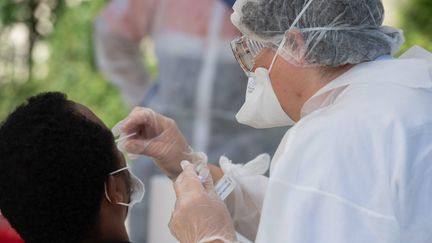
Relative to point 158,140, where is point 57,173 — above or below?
above

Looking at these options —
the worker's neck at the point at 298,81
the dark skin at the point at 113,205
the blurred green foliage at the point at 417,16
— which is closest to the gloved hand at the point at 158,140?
the dark skin at the point at 113,205

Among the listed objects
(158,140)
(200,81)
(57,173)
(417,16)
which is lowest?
(417,16)

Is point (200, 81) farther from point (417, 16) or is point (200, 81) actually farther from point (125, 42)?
point (417, 16)

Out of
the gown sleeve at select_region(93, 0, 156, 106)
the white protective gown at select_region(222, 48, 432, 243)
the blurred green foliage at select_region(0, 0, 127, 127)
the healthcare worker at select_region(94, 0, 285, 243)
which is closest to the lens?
the white protective gown at select_region(222, 48, 432, 243)

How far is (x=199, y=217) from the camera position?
1.64 meters

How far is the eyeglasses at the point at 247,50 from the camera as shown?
5.72 ft

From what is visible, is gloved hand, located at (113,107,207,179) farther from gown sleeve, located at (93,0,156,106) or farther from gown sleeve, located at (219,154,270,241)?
gown sleeve, located at (93,0,156,106)

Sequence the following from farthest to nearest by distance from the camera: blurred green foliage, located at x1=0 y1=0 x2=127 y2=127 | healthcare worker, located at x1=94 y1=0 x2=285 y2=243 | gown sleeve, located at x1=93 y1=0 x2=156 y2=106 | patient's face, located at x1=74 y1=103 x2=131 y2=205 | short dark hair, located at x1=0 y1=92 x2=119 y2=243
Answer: blurred green foliage, located at x1=0 y1=0 x2=127 y2=127 < gown sleeve, located at x1=93 y1=0 x2=156 y2=106 < healthcare worker, located at x1=94 y1=0 x2=285 y2=243 < patient's face, located at x1=74 y1=103 x2=131 y2=205 < short dark hair, located at x1=0 y1=92 x2=119 y2=243

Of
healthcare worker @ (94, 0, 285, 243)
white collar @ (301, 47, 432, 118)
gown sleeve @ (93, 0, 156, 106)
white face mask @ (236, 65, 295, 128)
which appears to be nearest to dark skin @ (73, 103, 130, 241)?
white face mask @ (236, 65, 295, 128)

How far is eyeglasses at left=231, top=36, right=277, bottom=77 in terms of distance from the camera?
1744mm

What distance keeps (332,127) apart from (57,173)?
0.52 m

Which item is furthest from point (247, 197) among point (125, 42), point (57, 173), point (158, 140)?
point (125, 42)

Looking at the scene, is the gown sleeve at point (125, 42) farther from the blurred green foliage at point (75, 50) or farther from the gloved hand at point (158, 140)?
the gloved hand at point (158, 140)

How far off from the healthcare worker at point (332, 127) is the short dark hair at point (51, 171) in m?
0.18
